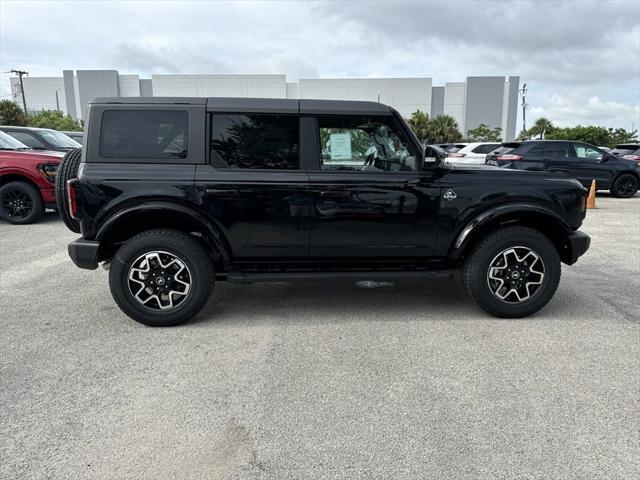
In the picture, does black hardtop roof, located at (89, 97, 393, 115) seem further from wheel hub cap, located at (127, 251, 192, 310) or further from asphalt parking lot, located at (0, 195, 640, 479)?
asphalt parking lot, located at (0, 195, 640, 479)

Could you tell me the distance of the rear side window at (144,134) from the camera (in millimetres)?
3861

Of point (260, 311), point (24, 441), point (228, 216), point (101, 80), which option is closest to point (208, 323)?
point (260, 311)

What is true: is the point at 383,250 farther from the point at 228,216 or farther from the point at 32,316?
the point at 32,316

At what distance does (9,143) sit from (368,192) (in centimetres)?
820

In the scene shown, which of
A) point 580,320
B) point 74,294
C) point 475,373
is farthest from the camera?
point 74,294

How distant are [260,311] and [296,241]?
2.83 ft

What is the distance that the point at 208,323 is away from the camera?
4.15 m

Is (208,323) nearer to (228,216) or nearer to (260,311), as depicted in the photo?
(260,311)

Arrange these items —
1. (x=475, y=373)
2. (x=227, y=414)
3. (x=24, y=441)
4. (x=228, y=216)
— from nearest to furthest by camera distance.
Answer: (x=24, y=441), (x=227, y=414), (x=475, y=373), (x=228, y=216)

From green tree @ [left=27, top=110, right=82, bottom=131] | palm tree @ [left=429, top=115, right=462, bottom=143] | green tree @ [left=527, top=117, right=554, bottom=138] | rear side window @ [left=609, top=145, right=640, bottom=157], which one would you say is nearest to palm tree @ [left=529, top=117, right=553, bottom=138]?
green tree @ [left=527, top=117, right=554, bottom=138]

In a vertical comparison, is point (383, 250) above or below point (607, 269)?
above

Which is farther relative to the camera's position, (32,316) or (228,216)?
(32,316)

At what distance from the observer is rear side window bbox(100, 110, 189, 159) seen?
386 centimetres

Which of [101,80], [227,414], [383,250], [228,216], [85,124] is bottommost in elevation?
[227,414]
